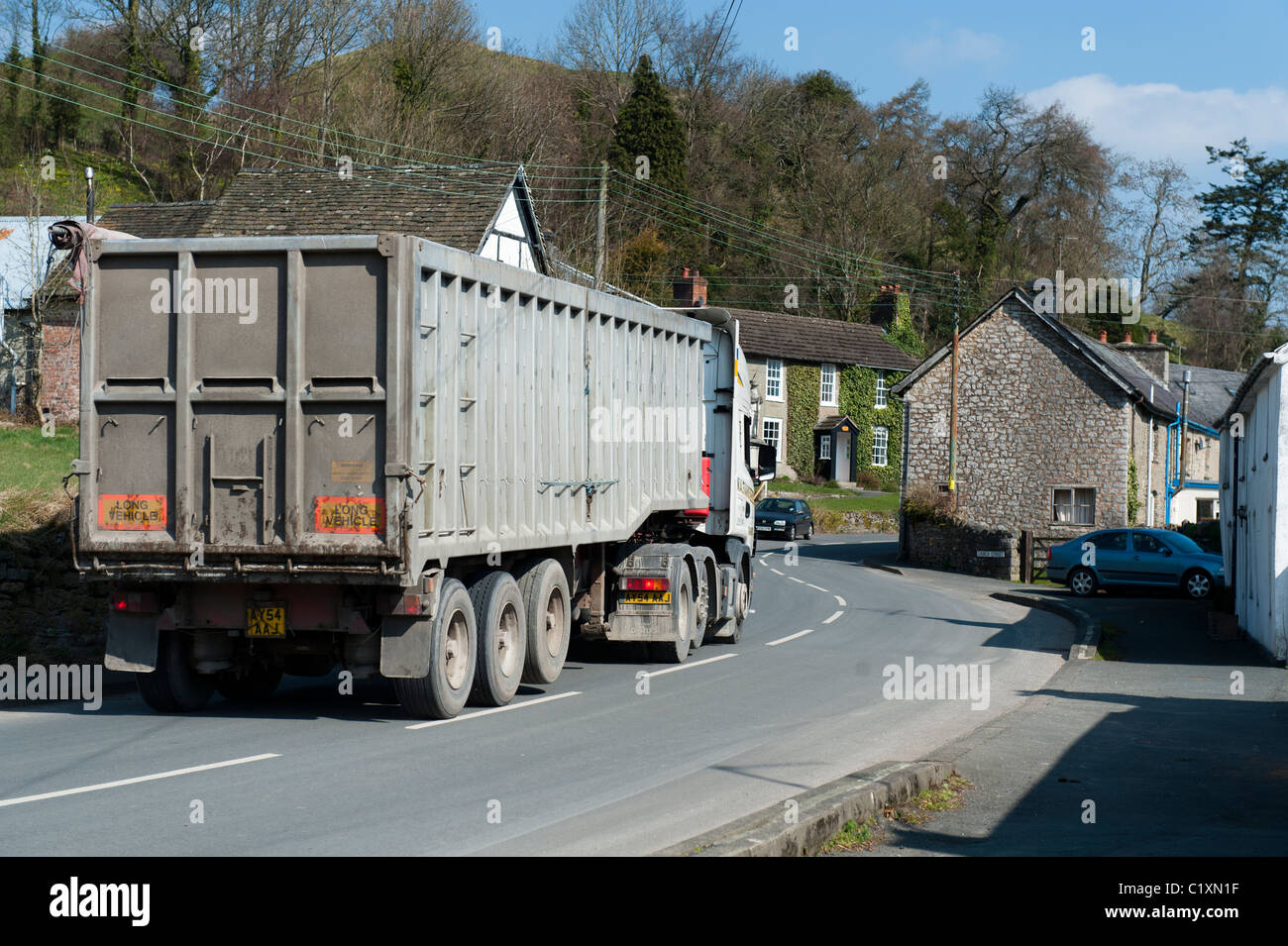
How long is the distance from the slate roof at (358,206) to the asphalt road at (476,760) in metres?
15.5

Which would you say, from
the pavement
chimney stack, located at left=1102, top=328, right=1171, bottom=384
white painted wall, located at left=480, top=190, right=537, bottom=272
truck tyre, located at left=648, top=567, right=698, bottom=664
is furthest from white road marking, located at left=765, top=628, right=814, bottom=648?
chimney stack, located at left=1102, top=328, right=1171, bottom=384

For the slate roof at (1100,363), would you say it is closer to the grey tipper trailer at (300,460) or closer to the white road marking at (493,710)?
the white road marking at (493,710)

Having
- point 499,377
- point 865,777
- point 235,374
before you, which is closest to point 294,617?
point 235,374

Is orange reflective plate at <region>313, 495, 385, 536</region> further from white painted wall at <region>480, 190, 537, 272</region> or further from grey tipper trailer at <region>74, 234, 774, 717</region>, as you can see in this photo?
white painted wall at <region>480, 190, 537, 272</region>

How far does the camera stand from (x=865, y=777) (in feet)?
27.5

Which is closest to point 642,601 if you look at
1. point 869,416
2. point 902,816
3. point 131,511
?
point 131,511

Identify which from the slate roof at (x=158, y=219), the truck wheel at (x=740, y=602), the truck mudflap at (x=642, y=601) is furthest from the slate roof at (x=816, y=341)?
the truck mudflap at (x=642, y=601)

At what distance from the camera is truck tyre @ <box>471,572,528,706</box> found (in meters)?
11.8

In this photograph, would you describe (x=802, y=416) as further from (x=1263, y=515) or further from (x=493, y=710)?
(x=493, y=710)

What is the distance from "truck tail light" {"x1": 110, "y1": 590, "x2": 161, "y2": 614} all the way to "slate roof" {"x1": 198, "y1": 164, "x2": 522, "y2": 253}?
58.4 ft

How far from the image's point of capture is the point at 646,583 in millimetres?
15367

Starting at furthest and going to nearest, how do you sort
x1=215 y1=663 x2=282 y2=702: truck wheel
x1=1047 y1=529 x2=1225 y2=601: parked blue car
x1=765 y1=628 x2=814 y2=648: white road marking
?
x1=1047 y1=529 x2=1225 y2=601: parked blue car → x1=765 y1=628 x2=814 y2=648: white road marking → x1=215 y1=663 x2=282 y2=702: truck wheel

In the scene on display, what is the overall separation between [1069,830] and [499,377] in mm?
6362

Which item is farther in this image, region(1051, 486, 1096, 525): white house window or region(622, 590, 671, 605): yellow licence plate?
region(1051, 486, 1096, 525): white house window
